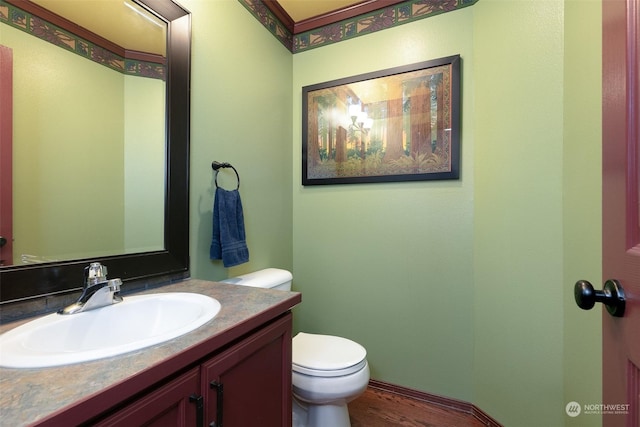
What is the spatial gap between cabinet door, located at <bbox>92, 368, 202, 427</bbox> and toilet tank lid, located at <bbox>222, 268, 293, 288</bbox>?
75cm

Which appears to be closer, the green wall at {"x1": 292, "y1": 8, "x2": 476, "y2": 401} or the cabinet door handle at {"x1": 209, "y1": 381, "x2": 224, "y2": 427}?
the cabinet door handle at {"x1": 209, "y1": 381, "x2": 224, "y2": 427}

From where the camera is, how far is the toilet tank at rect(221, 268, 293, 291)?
141cm

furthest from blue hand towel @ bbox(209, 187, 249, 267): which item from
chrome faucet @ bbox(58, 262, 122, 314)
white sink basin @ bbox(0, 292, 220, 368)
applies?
chrome faucet @ bbox(58, 262, 122, 314)

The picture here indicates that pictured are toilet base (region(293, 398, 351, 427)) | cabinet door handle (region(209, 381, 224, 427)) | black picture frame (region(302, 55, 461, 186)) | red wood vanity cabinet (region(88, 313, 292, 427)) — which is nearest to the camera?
red wood vanity cabinet (region(88, 313, 292, 427))

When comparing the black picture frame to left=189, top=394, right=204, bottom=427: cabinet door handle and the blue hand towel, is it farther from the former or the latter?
left=189, top=394, right=204, bottom=427: cabinet door handle

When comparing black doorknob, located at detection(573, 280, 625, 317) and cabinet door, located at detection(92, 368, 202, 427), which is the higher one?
black doorknob, located at detection(573, 280, 625, 317)

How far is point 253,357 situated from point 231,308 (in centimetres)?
15

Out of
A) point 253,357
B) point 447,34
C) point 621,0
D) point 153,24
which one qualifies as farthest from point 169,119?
point 447,34

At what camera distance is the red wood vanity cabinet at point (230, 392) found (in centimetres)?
53

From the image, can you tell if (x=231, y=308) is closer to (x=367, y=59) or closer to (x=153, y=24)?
(x=153, y=24)

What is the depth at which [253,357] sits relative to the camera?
0.80m

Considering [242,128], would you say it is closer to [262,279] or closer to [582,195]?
[262,279]

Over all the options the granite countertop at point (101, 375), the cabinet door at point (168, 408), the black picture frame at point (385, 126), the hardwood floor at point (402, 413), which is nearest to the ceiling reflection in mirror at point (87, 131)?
the granite countertop at point (101, 375)

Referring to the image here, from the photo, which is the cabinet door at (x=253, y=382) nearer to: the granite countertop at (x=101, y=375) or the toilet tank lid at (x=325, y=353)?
the granite countertop at (x=101, y=375)
